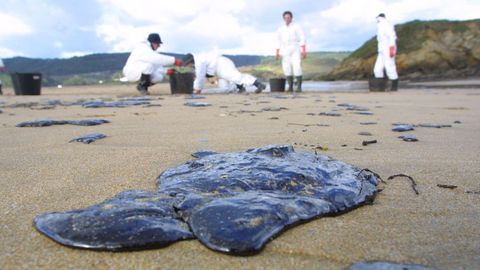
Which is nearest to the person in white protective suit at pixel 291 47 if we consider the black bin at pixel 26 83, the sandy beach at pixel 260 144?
the black bin at pixel 26 83

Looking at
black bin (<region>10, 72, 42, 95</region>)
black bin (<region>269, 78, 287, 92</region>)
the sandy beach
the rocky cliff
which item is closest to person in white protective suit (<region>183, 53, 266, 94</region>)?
black bin (<region>269, 78, 287, 92</region>)

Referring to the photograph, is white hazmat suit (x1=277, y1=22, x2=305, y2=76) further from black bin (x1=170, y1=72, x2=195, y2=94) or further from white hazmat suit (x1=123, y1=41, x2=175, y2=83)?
white hazmat suit (x1=123, y1=41, x2=175, y2=83)

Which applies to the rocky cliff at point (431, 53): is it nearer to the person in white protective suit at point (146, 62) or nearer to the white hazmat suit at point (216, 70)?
A: the white hazmat suit at point (216, 70)

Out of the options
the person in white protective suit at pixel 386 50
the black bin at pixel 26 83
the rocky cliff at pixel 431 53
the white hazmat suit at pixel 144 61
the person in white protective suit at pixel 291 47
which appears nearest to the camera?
the white hazmat suit at pixel 144 61

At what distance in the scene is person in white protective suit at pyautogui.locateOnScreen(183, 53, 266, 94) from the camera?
992cm

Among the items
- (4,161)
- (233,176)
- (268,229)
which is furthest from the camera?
(4,161)

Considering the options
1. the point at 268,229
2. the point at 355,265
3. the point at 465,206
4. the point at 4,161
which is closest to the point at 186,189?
the point at 268,229

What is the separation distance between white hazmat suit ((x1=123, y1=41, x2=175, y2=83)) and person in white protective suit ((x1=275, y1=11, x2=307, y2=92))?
116 inches

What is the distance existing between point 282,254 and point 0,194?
3.65 feet

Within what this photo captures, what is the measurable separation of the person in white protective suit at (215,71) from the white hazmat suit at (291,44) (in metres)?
1.16

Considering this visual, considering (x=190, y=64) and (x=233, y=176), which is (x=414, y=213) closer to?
(x=233, y=176)

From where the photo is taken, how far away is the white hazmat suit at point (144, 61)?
31.8 feet

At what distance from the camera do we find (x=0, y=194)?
1512 millimetres

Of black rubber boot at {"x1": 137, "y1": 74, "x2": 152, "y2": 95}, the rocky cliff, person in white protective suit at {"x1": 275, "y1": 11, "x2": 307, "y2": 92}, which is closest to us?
black rubber boot at {"x1": 137, "y1": 74, "x2": 152, "y2": 95}
